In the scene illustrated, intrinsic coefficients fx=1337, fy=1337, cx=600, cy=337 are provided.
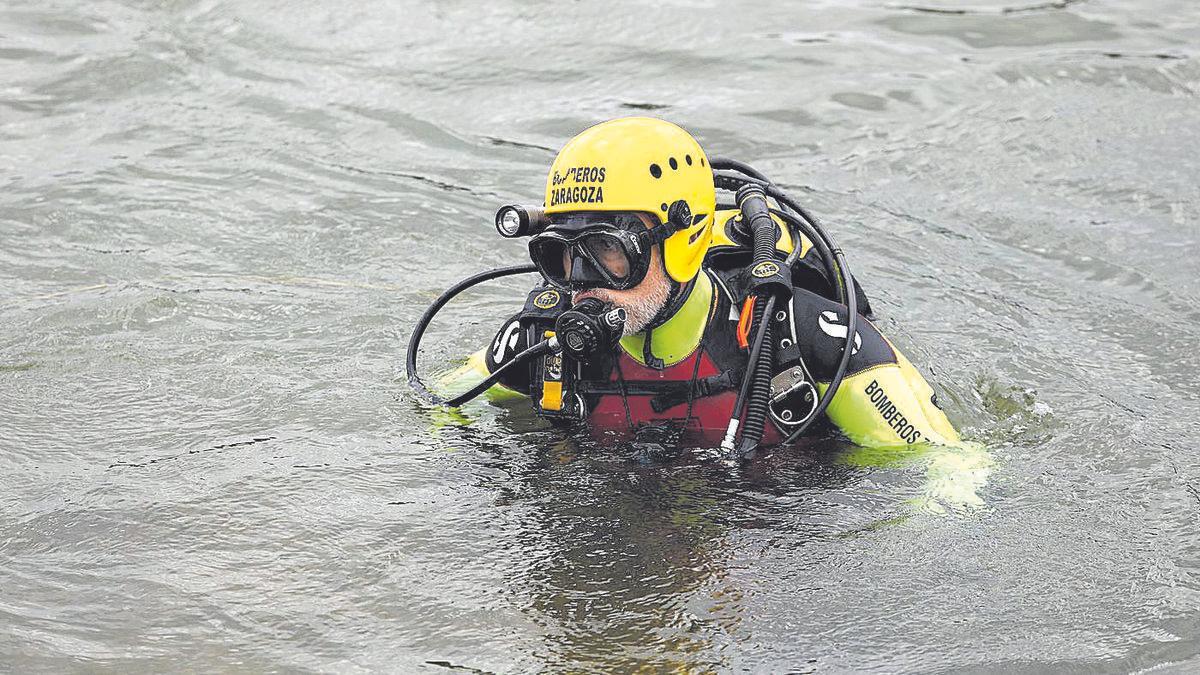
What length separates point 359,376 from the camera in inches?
201

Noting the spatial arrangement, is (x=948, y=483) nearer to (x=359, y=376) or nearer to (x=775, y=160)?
(x=359, y=376)

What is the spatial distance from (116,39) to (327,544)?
22.9 feet

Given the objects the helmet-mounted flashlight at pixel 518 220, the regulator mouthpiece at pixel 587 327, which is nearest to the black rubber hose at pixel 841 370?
the regulator mouthpiece at pixel 587 327

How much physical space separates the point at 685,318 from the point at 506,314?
1955 millimetres

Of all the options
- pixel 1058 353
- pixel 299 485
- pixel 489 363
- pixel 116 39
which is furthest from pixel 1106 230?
pixel 116 39

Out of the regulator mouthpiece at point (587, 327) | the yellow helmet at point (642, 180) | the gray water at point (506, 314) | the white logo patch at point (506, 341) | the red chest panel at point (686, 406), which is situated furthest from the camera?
the white logo patch at point (506, 341)

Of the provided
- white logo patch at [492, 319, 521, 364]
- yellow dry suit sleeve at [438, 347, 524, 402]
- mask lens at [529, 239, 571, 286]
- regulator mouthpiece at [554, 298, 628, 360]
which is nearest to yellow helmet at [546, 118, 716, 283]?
mask lens at [529, 239, 571, 286]

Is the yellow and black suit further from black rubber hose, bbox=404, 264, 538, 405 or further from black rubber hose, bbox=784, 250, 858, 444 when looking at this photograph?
black rubber hose, bbox=404, 264, 538, 405

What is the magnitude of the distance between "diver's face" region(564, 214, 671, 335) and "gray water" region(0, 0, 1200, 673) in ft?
1.56

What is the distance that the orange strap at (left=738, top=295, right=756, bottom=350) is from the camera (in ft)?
13.2

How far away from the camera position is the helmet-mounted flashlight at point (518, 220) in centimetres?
388

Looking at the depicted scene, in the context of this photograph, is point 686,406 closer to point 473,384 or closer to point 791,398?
point 791,398

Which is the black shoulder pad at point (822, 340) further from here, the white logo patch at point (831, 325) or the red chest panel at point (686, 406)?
the red chest panel at point (686, 406)

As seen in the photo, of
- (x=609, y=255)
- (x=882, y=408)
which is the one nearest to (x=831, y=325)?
(x=882, y=408)
